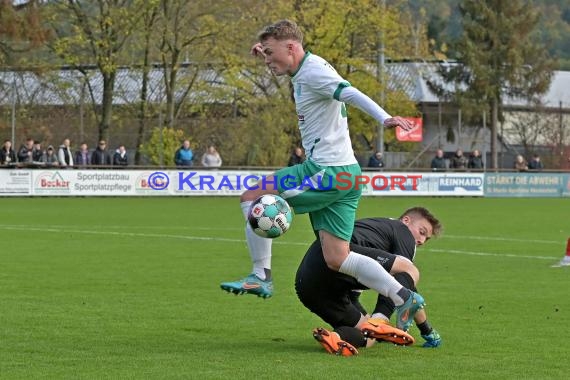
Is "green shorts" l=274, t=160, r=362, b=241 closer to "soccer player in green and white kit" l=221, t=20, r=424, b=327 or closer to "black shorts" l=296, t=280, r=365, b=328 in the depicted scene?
"soccer player in green and white kit" l=221, t=20, r=424, b=327

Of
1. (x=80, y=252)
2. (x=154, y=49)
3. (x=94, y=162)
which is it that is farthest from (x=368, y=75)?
(x=80, y=252)

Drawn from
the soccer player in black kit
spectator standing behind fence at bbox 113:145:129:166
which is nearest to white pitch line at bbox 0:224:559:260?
the soccer player in black kit

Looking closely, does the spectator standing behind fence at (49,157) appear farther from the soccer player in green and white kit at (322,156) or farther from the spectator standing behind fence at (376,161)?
the soccer player in green and white kit at (322,156)

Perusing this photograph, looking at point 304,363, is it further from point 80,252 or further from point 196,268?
point 80,252

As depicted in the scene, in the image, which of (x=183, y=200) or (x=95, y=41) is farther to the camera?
(x=95, y=41)

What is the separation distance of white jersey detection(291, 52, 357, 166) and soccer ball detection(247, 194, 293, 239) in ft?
1.28

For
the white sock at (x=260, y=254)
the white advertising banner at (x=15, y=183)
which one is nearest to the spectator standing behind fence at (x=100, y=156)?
the white advertising banner at (x=15, y=183)

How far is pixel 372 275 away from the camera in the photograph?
8.13 metres

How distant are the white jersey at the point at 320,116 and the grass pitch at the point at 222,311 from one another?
134cm

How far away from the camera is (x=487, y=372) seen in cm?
745

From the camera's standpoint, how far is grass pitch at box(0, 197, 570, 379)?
7.63m

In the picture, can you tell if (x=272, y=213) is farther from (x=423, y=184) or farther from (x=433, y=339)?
(x=423, y=184)

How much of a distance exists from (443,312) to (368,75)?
42935 millimetres

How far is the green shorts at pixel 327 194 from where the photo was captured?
8.34 metres
